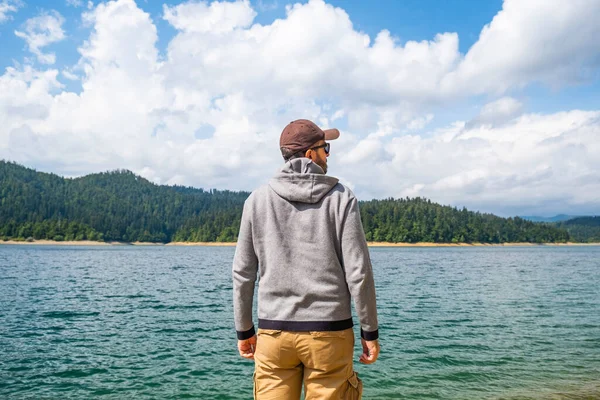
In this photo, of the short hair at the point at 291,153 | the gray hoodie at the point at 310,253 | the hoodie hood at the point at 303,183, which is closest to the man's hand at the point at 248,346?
the gray hoodie at the point at 310,253

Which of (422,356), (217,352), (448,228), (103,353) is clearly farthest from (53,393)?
(448,228)

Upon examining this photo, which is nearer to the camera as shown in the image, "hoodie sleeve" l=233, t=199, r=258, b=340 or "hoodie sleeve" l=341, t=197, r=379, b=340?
"hoodie sleeve" l=341, t=197, r=379, b=340

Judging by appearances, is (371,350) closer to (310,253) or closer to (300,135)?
(310,253)

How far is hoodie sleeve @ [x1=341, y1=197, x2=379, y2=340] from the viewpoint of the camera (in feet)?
11.2

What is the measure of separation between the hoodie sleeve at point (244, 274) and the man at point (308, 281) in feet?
0.06

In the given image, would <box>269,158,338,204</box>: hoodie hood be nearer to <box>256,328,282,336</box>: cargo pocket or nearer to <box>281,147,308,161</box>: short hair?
<box>281,147,308,161</box>: short hair

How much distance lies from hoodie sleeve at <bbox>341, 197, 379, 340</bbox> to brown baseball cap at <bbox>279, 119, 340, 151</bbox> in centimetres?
59

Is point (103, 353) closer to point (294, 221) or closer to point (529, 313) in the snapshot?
point (294, 221)

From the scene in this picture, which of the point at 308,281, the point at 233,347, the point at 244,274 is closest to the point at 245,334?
the point at 244,274

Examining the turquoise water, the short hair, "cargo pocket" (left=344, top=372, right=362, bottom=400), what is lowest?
the turquoise water

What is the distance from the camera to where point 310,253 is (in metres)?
3.49

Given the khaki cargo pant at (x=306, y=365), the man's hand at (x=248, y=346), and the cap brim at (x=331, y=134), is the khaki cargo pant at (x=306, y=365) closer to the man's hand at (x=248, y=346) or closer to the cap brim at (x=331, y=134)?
the man's hand at (x=248, y=346)

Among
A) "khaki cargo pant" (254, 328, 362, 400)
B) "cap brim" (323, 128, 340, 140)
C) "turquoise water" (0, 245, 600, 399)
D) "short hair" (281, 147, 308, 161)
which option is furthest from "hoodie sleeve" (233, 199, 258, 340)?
"turquoise water" (0, 245, 600, 399)

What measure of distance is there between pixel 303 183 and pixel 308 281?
0.71 m
